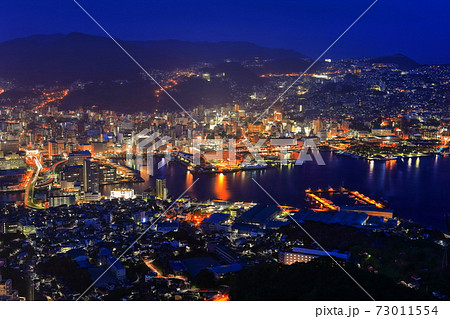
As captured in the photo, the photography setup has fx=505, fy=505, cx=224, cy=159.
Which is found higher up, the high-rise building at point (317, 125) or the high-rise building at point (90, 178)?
the high-rise building at point (317, 125)

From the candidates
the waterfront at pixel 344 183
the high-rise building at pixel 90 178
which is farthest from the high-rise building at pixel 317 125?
the high-rise building at pixel 90 178

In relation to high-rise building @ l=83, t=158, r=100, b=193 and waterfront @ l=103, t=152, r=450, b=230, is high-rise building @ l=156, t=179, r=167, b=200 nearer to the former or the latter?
waterfront @ l=103, t=152, r=450, b=230

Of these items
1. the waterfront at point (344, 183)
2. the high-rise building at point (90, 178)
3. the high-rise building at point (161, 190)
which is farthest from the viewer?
the high-rise building at point (90, 178)

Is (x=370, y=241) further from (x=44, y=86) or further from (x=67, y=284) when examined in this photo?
(x=44, y=86)

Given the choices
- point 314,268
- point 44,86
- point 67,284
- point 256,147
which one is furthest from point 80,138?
point 314,268

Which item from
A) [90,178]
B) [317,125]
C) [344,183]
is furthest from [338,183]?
[317,125]

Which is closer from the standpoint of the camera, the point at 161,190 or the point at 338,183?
the point at 161,190

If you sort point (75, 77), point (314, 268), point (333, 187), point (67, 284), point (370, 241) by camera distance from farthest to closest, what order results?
point (75, 77)
point (333, 187)
point (370, 241)
point (67, 284)
point (314, 268)

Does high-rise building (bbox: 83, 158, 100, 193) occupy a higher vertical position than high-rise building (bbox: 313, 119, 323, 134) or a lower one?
lower

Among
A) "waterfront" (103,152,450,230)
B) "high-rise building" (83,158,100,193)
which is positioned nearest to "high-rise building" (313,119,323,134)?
"waterfront" (103,152,450,230)

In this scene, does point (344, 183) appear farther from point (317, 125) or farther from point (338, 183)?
point (317, 125)

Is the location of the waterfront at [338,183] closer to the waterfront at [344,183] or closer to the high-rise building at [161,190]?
the waterfront at [344,183]
